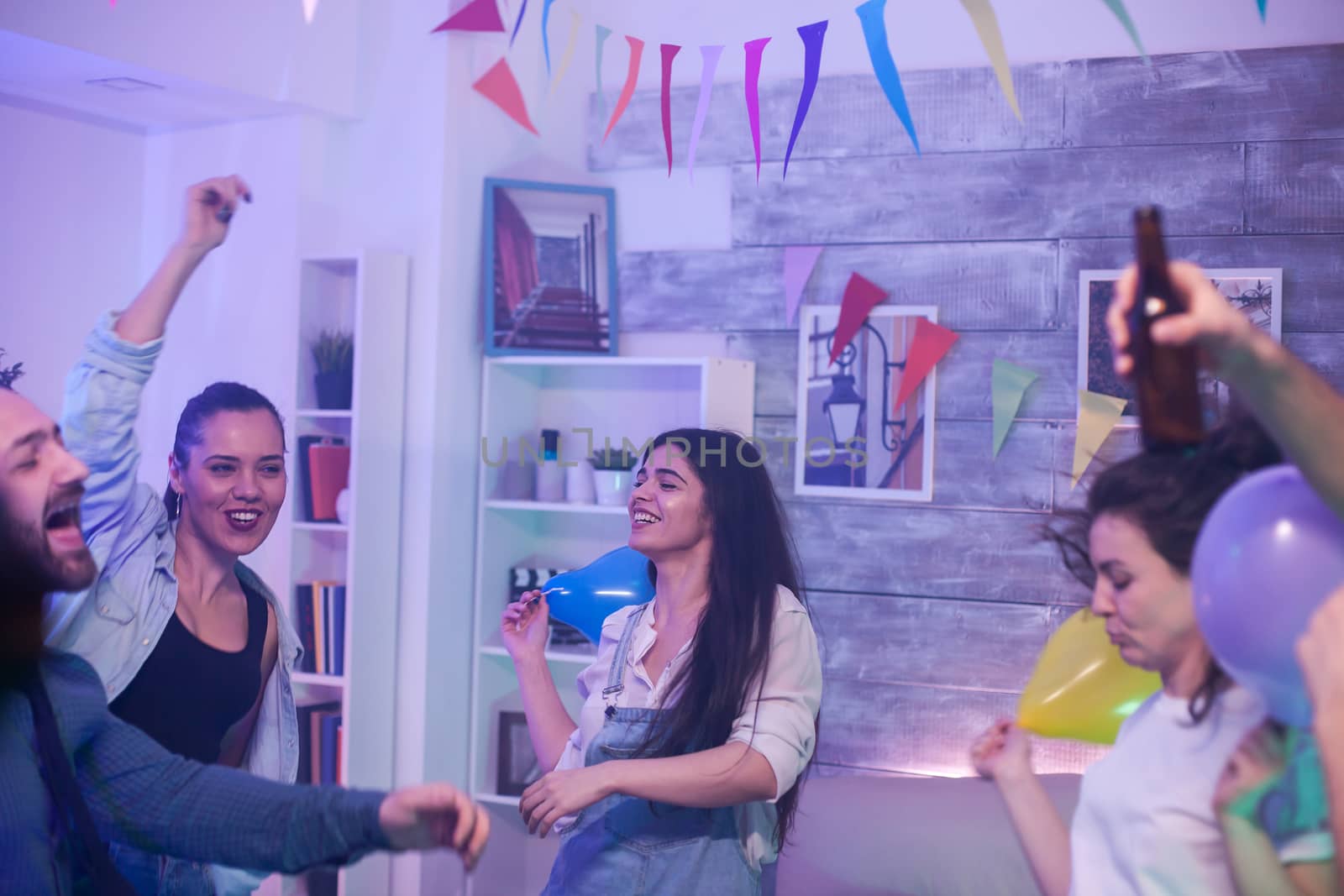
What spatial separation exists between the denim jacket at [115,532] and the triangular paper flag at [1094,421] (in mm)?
2150

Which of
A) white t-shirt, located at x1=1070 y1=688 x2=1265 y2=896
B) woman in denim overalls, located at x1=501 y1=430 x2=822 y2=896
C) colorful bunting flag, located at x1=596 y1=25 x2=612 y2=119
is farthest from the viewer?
colorful bunting flag, located at x1=596 y1=25 x2=612 y2=119

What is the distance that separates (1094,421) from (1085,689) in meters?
1.58

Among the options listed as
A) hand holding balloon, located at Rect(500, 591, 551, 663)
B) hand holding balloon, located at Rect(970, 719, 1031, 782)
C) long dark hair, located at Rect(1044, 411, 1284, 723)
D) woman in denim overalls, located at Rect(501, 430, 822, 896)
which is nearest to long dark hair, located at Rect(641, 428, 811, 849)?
woman in denim overalls, located at Rect(501, 430, 822, 896)

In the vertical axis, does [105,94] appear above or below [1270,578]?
above

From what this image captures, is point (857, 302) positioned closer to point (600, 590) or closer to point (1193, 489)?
point (600, 590)

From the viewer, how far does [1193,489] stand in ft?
4.09

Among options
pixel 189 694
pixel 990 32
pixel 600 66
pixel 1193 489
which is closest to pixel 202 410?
pixel 189 694

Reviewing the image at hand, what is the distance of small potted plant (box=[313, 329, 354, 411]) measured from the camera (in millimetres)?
3072

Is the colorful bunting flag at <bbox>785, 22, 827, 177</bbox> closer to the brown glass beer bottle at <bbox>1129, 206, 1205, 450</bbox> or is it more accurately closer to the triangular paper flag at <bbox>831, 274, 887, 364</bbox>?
the triangular paper flag at <bbox>831, 274, 887, 364</bbox>

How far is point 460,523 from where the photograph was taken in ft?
10.7

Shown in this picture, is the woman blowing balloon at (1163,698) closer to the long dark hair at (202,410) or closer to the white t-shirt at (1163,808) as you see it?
the white t-shirt at (1163,808)

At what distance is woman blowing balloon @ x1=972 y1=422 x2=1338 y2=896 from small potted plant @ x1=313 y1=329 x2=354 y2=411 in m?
2.20

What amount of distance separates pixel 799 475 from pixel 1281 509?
7.10 feet

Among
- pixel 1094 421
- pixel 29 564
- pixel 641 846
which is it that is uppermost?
pixel 1094 421
